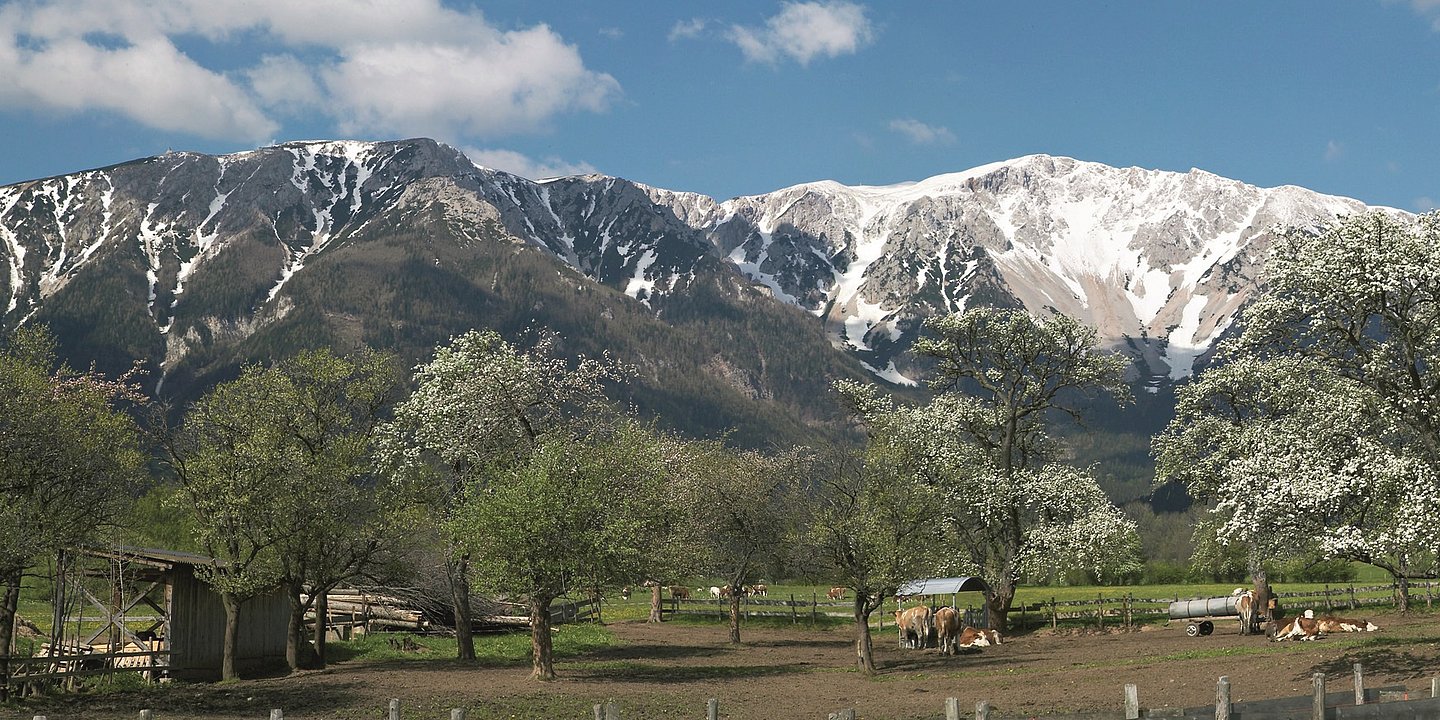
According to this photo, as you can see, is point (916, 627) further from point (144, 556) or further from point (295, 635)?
point (144, 556)

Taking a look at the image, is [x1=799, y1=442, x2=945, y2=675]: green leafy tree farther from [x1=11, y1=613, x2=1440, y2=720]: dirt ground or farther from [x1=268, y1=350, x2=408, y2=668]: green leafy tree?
[x1=268, y1=350, x2=408, y2=668]: green leafy tree

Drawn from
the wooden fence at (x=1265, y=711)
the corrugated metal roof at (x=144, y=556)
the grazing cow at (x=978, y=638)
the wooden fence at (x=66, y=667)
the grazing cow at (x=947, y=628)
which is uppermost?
the corrugated metal roof at (x=144, y=556)

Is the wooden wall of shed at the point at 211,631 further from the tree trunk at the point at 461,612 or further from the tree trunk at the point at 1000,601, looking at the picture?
the tree trunk at the point at 1000,601

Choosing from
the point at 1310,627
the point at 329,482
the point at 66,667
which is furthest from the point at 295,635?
the point at 1310,627

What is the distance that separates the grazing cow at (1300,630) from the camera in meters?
46.6

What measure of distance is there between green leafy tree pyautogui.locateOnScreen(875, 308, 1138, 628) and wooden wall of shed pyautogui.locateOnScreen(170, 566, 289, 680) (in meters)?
29.3

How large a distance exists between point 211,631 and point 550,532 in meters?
14.9

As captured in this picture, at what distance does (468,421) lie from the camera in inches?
1861

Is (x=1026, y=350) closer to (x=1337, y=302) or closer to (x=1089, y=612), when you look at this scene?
(x=1089, y=612)

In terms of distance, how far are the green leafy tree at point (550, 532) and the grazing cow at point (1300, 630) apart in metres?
26.6

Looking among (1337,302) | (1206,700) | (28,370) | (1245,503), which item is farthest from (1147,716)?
(28,370)

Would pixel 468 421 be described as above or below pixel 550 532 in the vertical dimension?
above

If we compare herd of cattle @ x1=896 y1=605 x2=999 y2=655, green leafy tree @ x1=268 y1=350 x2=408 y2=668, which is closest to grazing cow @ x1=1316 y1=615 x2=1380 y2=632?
herd of cattle @ x1=896 y1=605 x2=999 y2=655

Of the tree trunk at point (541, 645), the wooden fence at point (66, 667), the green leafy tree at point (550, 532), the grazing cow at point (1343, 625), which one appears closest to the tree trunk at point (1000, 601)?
the grazing cow at point (1343, 625)
